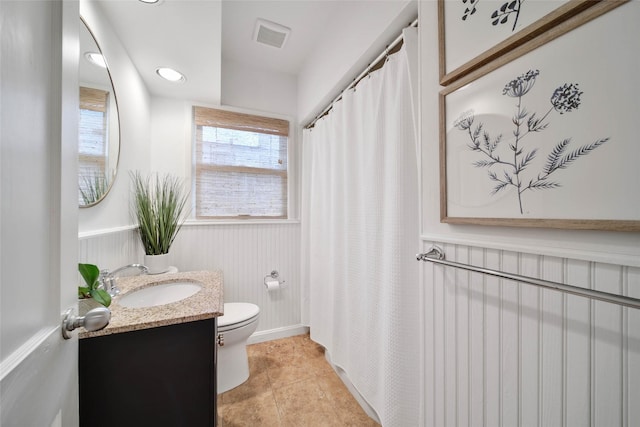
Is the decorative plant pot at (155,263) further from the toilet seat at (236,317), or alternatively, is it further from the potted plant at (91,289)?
the potted plant at (91,289)

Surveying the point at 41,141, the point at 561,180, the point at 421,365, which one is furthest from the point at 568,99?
the point at 41,141

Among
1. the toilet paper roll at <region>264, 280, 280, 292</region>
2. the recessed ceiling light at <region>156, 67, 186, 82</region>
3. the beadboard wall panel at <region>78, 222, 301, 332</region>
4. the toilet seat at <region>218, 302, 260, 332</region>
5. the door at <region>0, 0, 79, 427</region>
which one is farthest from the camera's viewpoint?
the toilet paper roll at <region>264, 280, 280, 292</region>

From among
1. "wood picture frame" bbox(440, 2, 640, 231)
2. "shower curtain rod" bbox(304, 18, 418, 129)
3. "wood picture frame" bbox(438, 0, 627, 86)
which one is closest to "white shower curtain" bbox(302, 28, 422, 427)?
"shower curtain rod" bbox(304, 18, 418, 129)

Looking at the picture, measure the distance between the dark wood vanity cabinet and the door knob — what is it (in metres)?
0.33

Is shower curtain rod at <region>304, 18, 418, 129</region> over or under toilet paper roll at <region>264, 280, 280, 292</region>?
over

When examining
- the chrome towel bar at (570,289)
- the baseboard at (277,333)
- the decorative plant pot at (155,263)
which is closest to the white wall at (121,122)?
the decorative plant pot at (155,263)

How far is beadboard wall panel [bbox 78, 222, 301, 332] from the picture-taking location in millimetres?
1915

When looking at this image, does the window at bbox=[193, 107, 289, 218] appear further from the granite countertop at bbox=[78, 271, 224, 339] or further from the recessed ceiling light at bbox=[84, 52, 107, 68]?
the granite countertop at bbox=[78, 271, 224, 339]

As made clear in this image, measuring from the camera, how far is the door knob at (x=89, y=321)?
500 mm

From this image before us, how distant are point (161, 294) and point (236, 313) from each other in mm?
526

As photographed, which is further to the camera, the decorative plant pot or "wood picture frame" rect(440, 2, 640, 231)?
the decorative plant pot

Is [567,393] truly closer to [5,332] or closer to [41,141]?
[5,332]

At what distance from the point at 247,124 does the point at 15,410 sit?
2.08 meters

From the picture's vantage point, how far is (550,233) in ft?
1.85
